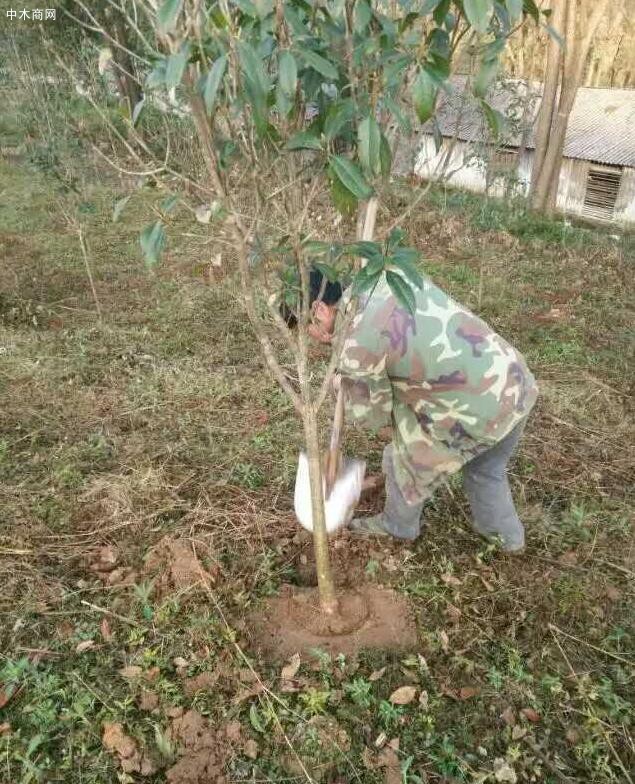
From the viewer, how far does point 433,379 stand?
2.16 metres

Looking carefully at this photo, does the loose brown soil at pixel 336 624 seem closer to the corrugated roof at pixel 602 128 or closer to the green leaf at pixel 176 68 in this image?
the green leaf at pixel 176 68

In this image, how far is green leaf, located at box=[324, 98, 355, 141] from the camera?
1.23 m

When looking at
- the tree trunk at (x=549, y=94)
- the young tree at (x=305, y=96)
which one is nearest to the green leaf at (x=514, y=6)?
the young tree at (x=305, y=96)

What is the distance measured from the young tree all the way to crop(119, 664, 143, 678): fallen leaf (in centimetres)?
134

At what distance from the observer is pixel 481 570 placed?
2553 millimetres

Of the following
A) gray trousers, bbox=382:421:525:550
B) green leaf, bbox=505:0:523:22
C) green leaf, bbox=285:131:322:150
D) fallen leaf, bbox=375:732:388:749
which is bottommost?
fallen leaf, bbox=375:732:388:749

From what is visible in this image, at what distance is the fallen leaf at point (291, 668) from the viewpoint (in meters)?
2.08

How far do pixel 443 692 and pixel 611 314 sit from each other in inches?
170

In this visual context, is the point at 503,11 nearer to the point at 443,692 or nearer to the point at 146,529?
the point at 443,692

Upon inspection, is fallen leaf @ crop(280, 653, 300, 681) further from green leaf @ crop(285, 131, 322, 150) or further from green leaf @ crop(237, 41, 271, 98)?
green leaf @ crop(237, 41, 271, 98)

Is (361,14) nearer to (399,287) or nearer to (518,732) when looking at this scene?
(399,287)

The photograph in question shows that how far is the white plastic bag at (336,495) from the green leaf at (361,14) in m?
1.64

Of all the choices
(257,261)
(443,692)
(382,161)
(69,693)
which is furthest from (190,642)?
(382,161)

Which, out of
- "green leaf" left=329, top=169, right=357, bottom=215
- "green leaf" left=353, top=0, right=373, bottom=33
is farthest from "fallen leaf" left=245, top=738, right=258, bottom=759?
"green leaf" left=353, top=0, right=373, bottom=33
